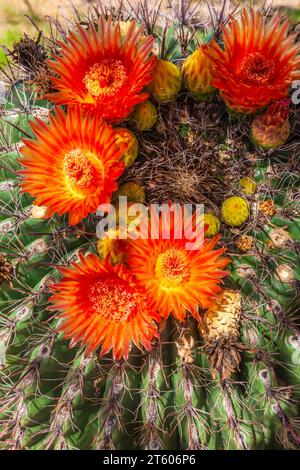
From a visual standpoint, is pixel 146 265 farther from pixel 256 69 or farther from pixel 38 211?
pixel 256 69

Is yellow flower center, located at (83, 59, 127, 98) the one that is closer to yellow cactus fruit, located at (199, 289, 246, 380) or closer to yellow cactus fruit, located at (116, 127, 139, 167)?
yellow cactus fruit, located at (116, 127, 139, 167)

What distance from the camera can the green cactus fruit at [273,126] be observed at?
1307mm

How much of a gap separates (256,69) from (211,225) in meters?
0.42

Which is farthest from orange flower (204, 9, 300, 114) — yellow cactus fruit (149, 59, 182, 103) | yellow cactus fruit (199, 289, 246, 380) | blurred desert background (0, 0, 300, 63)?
blurred desert background (0, 0, 300, 63)

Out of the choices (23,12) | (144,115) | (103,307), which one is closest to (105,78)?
(144,115)

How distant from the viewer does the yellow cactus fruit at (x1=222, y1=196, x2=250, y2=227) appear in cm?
134

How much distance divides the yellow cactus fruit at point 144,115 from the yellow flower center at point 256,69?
256 millimetres

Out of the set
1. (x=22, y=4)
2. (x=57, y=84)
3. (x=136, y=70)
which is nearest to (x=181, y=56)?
(x=136, y=70)

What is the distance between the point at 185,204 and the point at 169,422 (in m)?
0.62

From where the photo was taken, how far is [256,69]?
4.20ft

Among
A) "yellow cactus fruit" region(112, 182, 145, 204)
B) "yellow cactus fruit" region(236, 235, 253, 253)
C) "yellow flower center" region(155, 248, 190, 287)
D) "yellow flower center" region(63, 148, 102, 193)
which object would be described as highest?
"yellow flower center" region(63, 148, 102, 193)

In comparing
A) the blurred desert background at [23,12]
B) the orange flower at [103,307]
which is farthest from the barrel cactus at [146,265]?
the blurred desert background at [23,12]

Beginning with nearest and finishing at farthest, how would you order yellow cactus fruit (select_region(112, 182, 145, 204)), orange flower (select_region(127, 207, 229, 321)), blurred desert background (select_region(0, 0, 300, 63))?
orange flower (select_region(127, 207, 229, 321)) < yellow cactus fruit (select_region(112, 182, 145, 204)) < blurred desert background (select_region(0, 0, 300, 63))

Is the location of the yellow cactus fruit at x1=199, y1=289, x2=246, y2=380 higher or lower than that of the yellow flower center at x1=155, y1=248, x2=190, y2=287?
lower
